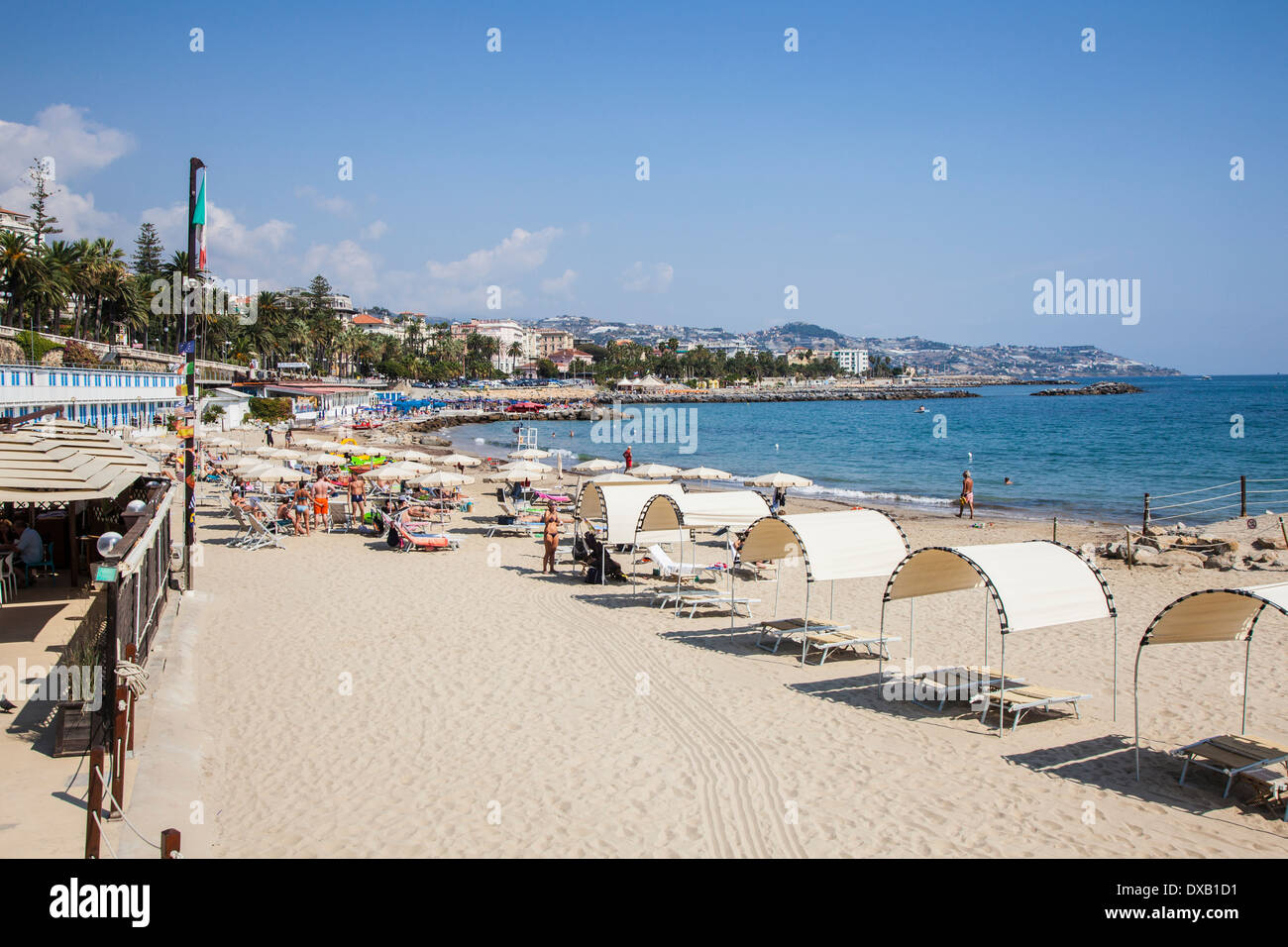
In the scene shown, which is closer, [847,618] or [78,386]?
[847,618]

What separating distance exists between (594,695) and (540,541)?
34.6ft

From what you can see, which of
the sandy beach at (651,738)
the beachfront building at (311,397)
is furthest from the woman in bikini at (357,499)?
the beachfront building at (311,397)

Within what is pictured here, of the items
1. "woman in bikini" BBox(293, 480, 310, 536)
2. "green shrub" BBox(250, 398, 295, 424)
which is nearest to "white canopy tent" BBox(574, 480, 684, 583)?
"woman in bikini" BBox(293, 480, 310, 536)

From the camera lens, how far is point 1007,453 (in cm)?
5653

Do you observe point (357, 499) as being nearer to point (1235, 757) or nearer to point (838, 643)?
point (838, 643)

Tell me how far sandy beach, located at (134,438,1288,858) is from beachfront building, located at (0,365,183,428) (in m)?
16.8

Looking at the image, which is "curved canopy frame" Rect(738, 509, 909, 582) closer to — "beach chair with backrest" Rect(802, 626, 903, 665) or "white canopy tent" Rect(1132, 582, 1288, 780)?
"beach chair with backrest" Rect(802, 626, 903, 665)

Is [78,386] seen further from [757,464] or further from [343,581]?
[757,464]

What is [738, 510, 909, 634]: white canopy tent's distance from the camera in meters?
10.6

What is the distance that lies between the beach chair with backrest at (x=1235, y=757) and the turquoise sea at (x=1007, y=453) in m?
17.9

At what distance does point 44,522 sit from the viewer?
13258 millimetres
